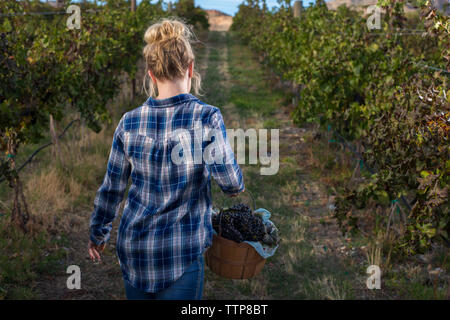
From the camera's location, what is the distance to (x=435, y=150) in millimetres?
2666

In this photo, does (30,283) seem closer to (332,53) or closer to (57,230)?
(57,230)

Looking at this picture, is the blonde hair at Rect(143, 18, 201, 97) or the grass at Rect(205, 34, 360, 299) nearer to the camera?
the blonde hair at Rect(143, 18, 201, 97)

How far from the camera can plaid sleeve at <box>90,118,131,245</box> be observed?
177 centimetres

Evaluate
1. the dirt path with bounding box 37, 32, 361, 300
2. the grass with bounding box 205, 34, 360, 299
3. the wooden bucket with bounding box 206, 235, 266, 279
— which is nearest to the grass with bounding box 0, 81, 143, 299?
the dirt path with bounding box 37, 32, 361, 300

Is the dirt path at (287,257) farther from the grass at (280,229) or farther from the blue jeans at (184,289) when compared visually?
the blue jeans at (184,289)

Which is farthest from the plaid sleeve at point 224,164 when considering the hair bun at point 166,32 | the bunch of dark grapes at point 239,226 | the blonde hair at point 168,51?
the bunch of dark grapes at point 239,226

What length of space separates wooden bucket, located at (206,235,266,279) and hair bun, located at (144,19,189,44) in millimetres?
1326

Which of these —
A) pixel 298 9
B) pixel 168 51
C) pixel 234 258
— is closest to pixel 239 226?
pixel 234 258

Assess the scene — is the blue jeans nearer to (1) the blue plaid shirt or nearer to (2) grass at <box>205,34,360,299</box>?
(1) the blue plaid shirt

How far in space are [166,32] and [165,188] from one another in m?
0.62

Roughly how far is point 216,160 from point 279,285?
7.27ft

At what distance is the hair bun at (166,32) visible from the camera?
5.32 ft

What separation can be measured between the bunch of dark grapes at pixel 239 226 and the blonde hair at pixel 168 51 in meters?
1.15
